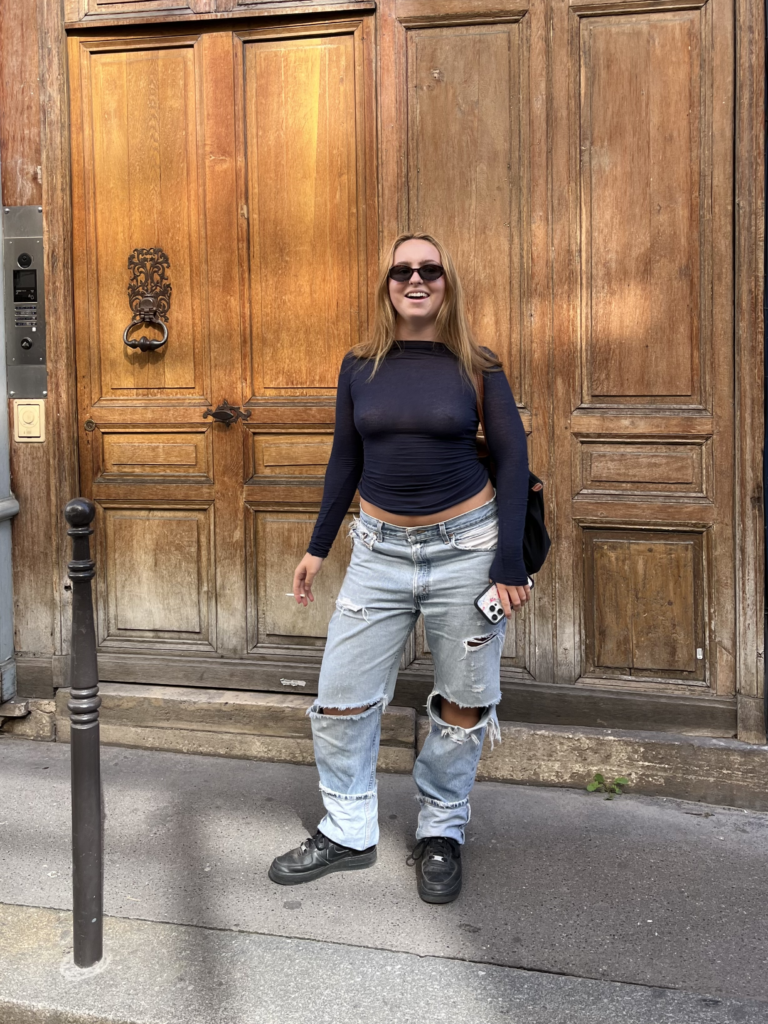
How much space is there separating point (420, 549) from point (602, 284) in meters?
1.72

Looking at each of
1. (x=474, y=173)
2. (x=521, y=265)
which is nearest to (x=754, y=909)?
(x=521, y=265)

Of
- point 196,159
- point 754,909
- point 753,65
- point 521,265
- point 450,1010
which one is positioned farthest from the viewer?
point 196,159

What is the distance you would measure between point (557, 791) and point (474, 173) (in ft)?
8.57

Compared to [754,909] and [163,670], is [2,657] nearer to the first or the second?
[163,670]

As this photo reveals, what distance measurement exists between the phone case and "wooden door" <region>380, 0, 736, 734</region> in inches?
51.0

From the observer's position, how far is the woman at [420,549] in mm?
3123

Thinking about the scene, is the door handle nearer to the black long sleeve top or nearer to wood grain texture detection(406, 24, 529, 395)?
wood grain texture detection(406, 24, 529, 395)

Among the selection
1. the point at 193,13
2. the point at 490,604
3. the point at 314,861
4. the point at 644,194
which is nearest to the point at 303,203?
the point at 193,13

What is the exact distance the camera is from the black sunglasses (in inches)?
123

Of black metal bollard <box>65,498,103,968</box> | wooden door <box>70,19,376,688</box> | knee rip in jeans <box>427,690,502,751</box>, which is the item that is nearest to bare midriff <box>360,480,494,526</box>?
knee rip in jeans <box>427,690,502,751</box>

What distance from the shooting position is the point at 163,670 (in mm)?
4770

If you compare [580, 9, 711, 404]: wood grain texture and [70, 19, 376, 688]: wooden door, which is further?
[70, 19, 376, 688]: wooden door

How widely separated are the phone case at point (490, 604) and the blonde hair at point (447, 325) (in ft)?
2.10

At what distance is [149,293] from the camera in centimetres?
470
